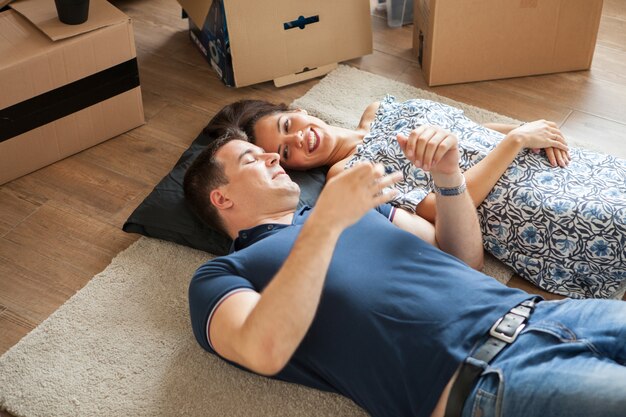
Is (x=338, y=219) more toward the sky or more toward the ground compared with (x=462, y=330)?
more toward the sky

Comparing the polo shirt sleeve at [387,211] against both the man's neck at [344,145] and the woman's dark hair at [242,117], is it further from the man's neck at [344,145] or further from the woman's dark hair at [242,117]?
the woman's dark hair at [242,117]

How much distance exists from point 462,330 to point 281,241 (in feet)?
1.34

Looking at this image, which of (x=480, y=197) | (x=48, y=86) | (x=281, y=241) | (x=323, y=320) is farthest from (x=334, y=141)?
(x=48, y=86)

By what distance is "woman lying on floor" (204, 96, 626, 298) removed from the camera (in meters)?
1.77

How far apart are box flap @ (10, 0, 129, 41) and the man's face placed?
0.77m

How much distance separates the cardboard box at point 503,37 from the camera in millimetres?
2465

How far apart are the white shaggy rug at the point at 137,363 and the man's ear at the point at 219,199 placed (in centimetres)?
33

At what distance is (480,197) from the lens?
182 centimetres

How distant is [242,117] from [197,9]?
2.68 feet

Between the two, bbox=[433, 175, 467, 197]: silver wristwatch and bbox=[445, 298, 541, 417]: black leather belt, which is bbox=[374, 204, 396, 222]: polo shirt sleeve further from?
bbox=[445, 298, 541, 417]: black leather belt

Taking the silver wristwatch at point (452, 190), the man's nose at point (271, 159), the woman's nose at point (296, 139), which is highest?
the man's nose at point (271, 159)

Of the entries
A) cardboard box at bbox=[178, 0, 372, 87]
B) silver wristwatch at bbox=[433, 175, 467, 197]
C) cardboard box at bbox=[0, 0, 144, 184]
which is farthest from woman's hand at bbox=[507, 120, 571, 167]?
cardboard box at bbox=[0, 0, 144, 184]

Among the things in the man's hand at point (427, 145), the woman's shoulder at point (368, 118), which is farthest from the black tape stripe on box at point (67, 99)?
the man's hand at point (427, 145)

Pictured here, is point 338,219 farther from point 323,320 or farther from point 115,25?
point 115,25
